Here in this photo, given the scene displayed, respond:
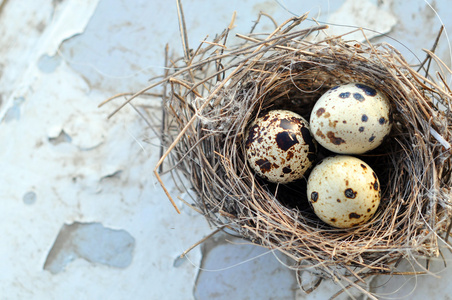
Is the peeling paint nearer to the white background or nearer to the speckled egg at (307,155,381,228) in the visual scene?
the white background

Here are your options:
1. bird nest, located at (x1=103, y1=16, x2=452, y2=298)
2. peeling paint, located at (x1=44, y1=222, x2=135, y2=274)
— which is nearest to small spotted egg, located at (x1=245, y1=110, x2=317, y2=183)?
bird nest, located at (x1=103, y1=16, x2=452, y2=298)

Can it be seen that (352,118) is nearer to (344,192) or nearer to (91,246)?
(344,192)

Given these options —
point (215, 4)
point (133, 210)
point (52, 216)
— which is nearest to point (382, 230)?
point (133, 210)

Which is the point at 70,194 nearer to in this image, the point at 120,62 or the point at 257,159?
the point at 120,62

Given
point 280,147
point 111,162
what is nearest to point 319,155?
point 280,147

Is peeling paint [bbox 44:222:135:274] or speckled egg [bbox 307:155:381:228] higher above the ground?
speckled egg [bbox 307:155:381:228]

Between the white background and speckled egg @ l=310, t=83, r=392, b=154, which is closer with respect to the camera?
speckled egg @ l=310, t=83, r=392, b=154
